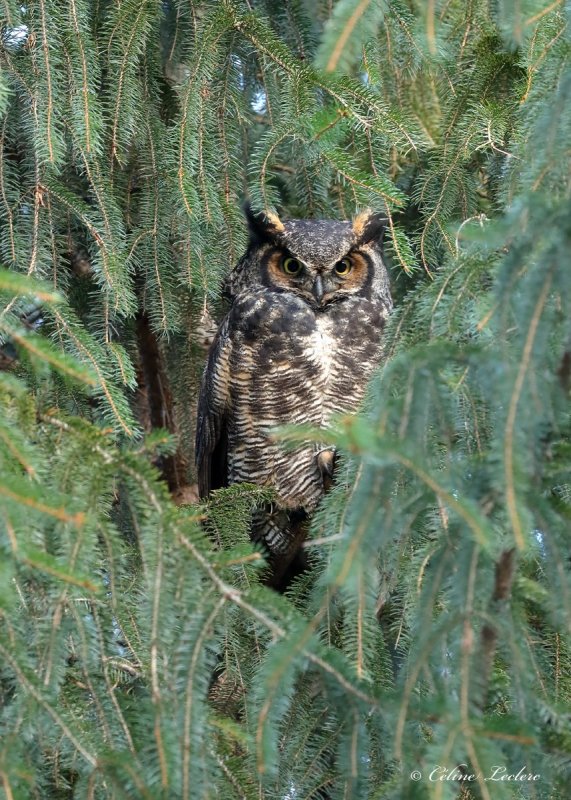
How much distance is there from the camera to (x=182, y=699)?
1355 millimetres

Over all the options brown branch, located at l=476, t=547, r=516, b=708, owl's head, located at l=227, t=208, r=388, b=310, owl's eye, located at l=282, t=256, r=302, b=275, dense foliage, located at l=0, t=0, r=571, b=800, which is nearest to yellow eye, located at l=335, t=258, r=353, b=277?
owl's head, located at l=227, t=208, r=388, b=310

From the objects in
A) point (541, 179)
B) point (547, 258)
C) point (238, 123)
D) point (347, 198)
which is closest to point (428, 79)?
point (347, 198)

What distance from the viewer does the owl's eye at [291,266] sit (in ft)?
9.55

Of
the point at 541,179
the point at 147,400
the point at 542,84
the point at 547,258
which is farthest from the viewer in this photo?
the point at 147,400

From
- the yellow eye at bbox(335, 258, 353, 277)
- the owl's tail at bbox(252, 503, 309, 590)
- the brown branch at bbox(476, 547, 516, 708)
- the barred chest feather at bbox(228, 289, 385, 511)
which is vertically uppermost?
the yellow eye at bbox(335, 258, 353, 277)

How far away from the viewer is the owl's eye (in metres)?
2.91

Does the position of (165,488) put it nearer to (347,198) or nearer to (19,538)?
(19,538)

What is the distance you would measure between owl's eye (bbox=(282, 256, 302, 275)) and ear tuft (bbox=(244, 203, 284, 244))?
80 millimetres

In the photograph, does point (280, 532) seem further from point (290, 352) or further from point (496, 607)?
point (496, 607)

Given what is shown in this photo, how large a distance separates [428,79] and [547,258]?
204 centimetres

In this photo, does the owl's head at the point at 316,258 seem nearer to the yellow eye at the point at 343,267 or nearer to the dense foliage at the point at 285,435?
the yellow eye at the point at 343,267

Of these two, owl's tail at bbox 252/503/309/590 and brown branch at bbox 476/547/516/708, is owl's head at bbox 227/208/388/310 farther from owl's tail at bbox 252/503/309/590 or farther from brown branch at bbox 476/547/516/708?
brown branch at bbox 476/547/516/708

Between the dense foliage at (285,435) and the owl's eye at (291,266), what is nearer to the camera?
the dense foliage at (285,435)

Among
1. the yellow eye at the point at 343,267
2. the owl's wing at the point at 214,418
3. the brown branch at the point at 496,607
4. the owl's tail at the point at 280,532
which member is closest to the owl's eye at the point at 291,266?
the yellow eye at the point at 343,267
